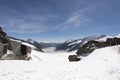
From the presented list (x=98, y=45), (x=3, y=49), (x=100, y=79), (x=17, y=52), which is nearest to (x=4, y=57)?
(x=3, y=49)

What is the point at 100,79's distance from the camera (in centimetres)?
1434

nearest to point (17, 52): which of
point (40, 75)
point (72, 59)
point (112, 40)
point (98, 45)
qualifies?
point (72, 59)

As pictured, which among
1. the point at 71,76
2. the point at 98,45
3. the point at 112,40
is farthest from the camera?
the point at 112,40

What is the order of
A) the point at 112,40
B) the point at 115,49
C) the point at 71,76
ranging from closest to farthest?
the point at 71,76
the point at 115,49
the point at 112,40

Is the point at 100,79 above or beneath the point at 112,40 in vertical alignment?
beneath

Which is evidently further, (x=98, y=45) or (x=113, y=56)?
(x=98, y=45)

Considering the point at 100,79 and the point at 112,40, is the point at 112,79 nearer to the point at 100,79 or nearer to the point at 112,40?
the point at 100,79

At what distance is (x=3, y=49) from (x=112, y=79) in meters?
31.0

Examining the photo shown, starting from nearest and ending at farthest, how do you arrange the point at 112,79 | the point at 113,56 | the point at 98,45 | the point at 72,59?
the point at 112,79, the point at 113,56, the point at 72,59, the point at 98,45

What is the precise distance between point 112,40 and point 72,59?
13.8 metres

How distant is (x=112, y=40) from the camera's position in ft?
135

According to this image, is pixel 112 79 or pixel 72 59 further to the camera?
pixel 72 59

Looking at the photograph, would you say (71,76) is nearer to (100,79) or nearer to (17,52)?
(100,79)

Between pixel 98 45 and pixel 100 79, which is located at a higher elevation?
pixel 98 45
